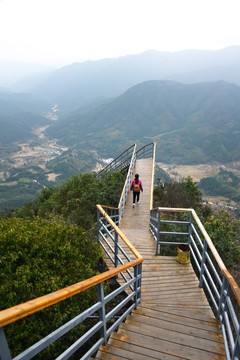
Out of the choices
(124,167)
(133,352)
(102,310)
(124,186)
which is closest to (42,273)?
(102,310)

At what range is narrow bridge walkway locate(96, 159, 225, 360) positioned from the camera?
273cm

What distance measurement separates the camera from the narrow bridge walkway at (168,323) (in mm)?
2730

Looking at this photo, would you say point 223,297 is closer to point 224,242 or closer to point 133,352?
point 133,352

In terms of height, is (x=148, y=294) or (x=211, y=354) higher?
(x=211, y=354)

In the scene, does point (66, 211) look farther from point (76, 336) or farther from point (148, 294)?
point (76, 336)

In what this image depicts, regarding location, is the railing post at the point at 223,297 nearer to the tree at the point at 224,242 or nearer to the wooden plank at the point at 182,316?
the wooden plank at the point at 182,316

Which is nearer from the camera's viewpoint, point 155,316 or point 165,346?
point 165,346

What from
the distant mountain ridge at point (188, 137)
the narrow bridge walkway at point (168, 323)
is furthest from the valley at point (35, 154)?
the narrow bridge walkway at point (168, 323)

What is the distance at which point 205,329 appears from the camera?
3195 mm

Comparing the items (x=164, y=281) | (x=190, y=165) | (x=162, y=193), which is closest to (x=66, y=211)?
(x=162, y=193)

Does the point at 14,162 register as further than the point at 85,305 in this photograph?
Yes

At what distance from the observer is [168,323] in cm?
327

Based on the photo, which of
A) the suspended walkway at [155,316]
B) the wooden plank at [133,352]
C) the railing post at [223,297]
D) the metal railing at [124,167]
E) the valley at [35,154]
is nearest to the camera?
the suspended walkway at [155,316]

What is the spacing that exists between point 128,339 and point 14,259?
6.39 feet
